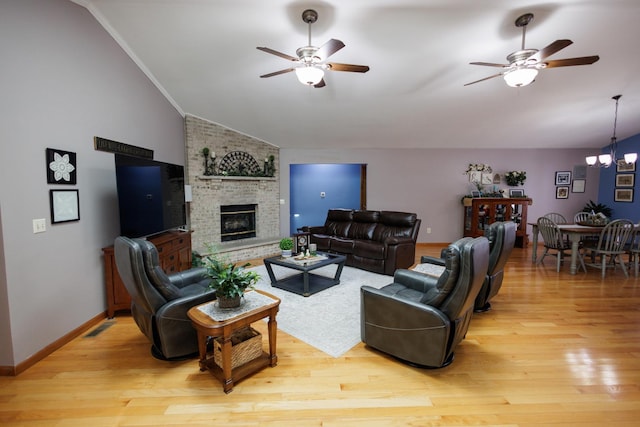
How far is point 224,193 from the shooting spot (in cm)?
573

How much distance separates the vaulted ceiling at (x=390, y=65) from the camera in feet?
9.23

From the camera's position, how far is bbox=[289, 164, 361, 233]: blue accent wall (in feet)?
24.3

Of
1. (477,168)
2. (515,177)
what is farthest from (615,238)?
(477,168)

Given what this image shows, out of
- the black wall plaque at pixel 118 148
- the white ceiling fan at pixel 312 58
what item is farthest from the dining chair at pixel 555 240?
the black wall plaque at pixel 118 148

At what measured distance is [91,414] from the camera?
71.9 inches

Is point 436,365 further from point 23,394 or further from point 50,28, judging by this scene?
point 50,28

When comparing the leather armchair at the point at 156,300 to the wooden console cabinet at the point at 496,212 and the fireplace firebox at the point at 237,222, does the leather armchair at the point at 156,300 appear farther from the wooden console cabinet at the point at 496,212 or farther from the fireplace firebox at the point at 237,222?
the wooden console cabinet at the point at 496,212

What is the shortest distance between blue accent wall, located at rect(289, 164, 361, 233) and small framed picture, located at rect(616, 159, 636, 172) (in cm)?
593

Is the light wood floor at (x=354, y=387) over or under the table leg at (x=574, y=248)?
under

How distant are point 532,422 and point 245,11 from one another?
13.2 feet

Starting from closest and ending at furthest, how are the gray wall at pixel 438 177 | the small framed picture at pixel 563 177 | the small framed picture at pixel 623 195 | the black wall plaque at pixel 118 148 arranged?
1. the black wall plaque at pixel 118 148
2. the small framed picture at pixel 623 195
3. the gray wall at pixel 438 177
4. the small framed picture at pixel 563 177

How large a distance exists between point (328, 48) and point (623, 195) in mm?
8030

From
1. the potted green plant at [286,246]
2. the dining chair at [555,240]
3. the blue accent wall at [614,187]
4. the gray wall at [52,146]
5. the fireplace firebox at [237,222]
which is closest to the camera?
the gray wall at [52,146]

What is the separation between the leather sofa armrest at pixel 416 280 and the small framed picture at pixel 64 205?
3.27 metres
